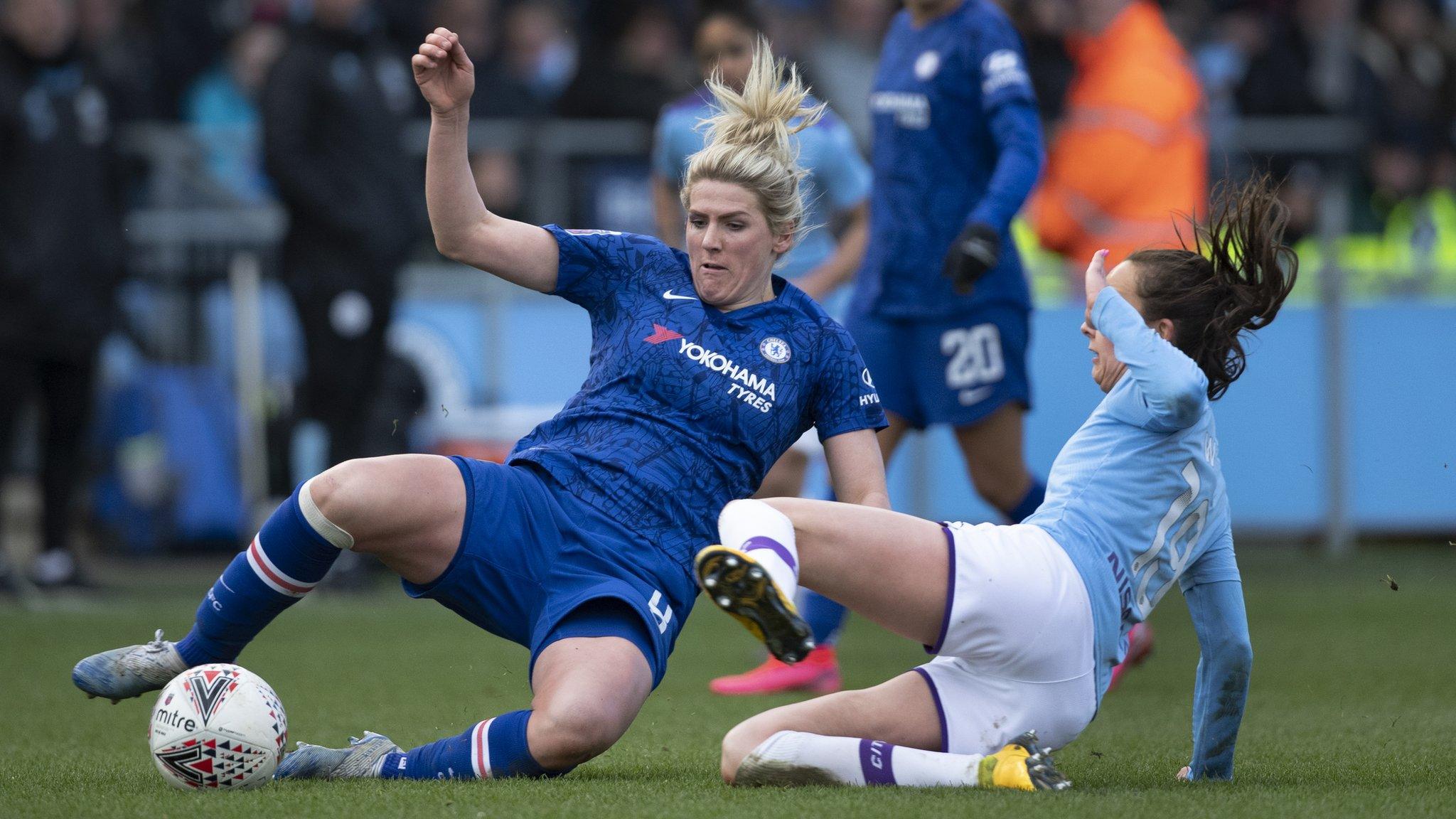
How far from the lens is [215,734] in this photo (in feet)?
11.1

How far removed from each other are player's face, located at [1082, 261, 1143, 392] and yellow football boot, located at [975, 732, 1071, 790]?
73 cm

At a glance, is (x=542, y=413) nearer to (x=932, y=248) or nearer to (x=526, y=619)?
(x=932, y=248)

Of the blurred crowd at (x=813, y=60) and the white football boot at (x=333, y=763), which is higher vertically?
the blurred crowd at (x=813, y=60)

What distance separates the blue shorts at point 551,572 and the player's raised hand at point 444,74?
0.78 m

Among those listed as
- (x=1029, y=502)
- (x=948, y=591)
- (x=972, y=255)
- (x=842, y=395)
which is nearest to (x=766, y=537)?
(x=948, y=591)

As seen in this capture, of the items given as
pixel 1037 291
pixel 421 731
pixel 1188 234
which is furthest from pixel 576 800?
pixel 1037 291

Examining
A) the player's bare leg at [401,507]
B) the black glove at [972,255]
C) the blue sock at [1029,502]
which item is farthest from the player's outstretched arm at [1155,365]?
the blue sock at [1029,502]

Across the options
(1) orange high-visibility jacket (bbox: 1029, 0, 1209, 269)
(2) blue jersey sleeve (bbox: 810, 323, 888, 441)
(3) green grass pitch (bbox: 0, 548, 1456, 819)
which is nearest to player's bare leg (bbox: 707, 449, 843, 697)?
(3) green grass pitch (bbox: 0, 548, 1456, 819)

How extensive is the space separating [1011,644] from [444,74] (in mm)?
1713

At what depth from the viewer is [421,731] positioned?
444cm

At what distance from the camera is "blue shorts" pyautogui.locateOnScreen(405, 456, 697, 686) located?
3580 millimetres

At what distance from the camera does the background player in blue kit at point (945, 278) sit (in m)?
5.58

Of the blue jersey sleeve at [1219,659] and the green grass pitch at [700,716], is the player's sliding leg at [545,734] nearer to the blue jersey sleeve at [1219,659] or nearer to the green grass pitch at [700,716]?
the green grass pitch at [700,716]

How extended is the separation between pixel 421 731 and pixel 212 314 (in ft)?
18.2
